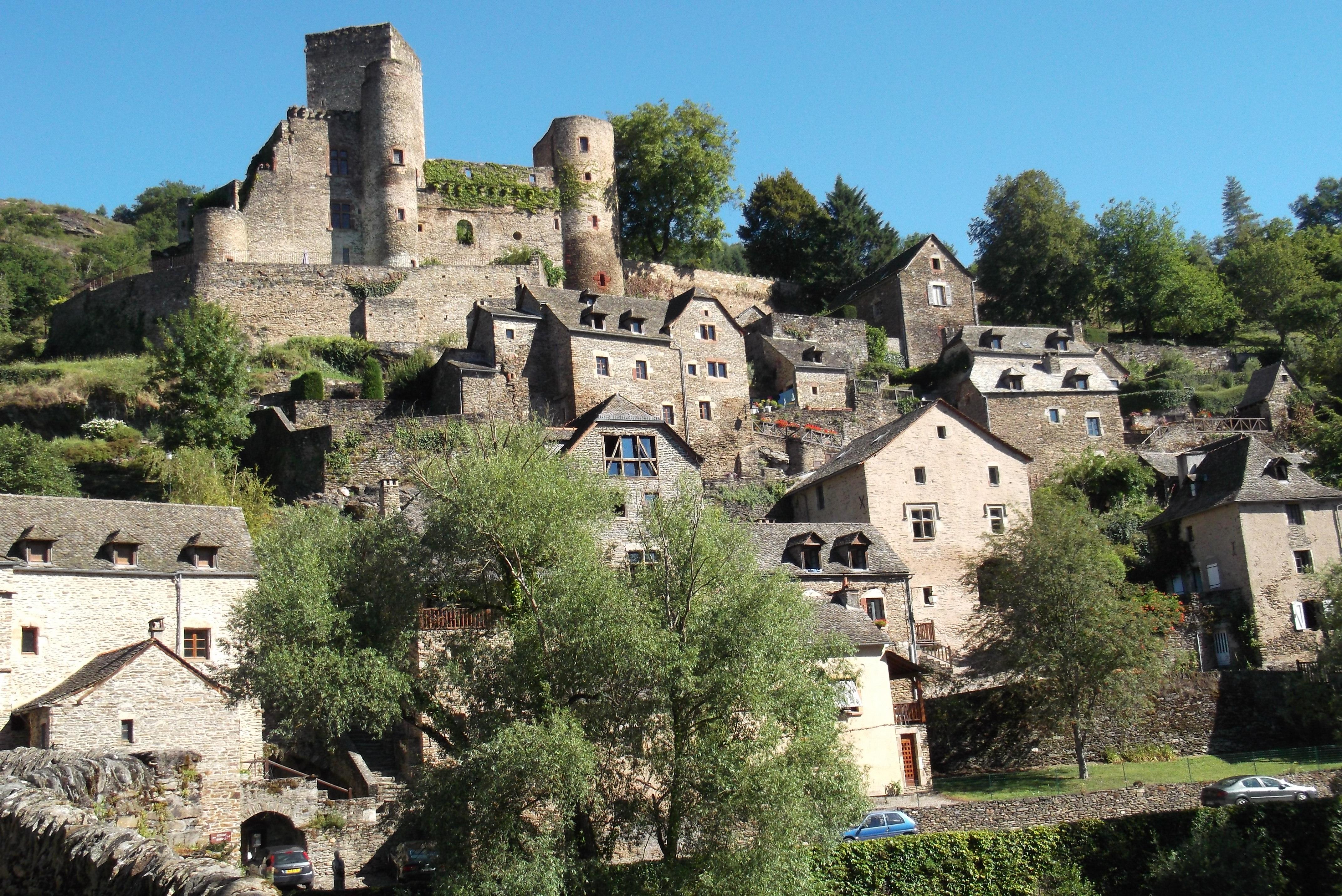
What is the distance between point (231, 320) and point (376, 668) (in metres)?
29.9

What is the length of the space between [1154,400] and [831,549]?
27.7 meters

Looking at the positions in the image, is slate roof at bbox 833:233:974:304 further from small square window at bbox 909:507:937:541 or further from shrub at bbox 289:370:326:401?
shrub at bbox 289:370:326:401

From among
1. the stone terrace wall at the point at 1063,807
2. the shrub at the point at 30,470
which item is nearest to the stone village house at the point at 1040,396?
the stone terrace wall at the point at 1063,807

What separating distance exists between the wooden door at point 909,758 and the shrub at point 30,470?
986 inches

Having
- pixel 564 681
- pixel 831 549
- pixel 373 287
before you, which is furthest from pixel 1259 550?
pixel 373 287

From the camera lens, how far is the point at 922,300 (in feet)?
205

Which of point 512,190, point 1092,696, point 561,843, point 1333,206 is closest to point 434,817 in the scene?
point 561,843

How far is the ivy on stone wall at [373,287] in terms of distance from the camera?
53.8 m

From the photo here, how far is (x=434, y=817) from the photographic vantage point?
1989cm

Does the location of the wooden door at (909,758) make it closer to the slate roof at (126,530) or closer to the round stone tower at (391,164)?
the slate roof at (126,530)

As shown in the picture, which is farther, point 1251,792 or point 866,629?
point 866,629

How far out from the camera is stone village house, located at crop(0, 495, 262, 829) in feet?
78.1

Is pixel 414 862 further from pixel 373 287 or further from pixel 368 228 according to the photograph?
pixel 368 228

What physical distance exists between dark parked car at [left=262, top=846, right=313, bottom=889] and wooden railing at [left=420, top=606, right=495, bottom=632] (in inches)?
201
